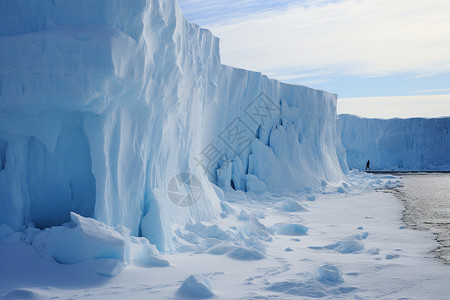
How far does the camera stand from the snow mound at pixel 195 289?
3850 millimetres

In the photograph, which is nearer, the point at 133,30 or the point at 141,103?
the point at 133,30

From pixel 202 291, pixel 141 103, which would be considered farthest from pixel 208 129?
pixel 202 291

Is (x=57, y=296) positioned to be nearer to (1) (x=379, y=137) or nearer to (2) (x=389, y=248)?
(2) (x=389, y=248)

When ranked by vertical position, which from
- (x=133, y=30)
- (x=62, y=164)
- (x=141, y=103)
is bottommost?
(x=62, y=164)

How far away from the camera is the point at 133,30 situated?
17.1 feet

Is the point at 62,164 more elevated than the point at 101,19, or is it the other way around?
the point at 101,19

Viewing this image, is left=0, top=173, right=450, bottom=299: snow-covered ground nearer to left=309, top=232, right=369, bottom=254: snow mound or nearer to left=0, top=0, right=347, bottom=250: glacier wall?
left=309, top=232, right=369, bottom=254: snow mound

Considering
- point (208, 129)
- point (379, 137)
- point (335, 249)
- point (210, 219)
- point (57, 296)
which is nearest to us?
point (57, 296)

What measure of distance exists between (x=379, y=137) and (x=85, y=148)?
30.9 m

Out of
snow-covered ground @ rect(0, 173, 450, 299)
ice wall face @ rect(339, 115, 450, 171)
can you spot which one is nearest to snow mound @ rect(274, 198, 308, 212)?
snow-covered ground @ rect(0, 173, 450, 299)

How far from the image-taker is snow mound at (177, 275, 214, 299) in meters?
3.85

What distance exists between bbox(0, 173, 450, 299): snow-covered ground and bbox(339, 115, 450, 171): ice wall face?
25.8 m

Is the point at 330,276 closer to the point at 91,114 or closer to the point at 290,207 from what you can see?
the point at 91,114

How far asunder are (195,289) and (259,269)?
1195 millimetres
